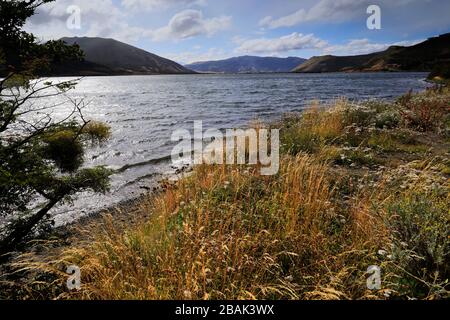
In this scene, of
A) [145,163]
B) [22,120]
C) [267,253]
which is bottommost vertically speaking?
[145,163]

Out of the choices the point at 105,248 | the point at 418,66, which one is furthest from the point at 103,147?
the point at 418,66

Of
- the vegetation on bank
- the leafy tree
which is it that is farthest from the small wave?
the leafy tree

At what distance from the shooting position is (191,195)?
7.15 m

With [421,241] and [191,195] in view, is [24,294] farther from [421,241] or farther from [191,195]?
[421,241]

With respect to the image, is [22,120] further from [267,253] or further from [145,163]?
[145,163]

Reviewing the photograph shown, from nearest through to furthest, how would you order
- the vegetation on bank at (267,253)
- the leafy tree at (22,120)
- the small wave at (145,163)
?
the vegetation on bank at (267,253) → the leafy tree at (22,120) → the small wave at (145,163)

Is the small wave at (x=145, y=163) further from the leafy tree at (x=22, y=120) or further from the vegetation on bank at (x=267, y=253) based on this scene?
the leafy tree at (x=22, y=120)

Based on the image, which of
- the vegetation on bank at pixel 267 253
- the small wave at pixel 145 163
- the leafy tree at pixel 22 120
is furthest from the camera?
the small wave at pixel 145 163

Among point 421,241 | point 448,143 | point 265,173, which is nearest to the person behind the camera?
point 421,241

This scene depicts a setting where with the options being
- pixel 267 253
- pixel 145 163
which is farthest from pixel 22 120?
pixel 145 163

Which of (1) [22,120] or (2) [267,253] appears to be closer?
(2) [267,253]

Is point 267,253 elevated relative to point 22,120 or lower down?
lower down

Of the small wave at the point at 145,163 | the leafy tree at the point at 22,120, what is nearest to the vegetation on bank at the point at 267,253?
the leafy tree at the point at 22,120
